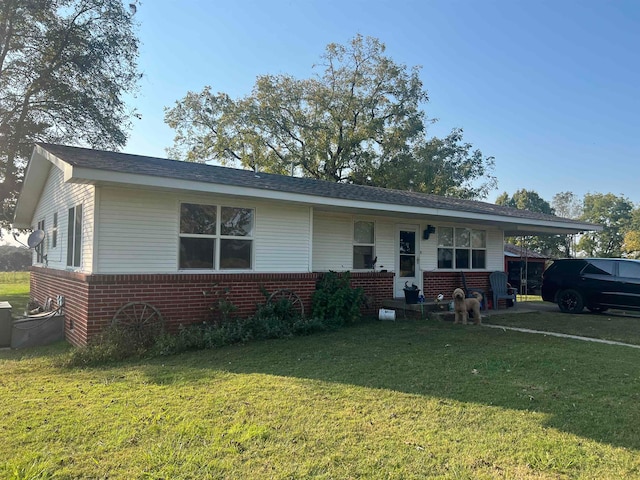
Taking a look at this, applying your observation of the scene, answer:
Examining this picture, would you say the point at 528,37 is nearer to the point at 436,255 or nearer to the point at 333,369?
the point at 436,255

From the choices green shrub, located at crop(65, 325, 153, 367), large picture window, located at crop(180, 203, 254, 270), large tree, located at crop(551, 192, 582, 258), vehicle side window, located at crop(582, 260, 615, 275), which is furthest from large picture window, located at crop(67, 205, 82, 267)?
large tree, located at crop(551, 192, 582, 258)

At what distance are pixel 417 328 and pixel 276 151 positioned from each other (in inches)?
853

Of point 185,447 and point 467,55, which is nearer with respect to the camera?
point 185,447

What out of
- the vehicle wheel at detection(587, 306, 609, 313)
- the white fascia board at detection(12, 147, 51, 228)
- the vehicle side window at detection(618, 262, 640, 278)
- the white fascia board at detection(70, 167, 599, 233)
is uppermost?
the white fascia board at detection(12, 147, 51, 228)

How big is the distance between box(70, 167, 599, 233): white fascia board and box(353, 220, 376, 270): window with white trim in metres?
0.73

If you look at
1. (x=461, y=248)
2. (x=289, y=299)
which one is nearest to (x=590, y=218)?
(x=461, y=248)

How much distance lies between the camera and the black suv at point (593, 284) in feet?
35.8

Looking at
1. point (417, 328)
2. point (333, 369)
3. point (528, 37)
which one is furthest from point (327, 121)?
point (333, 369)

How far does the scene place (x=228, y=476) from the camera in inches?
114

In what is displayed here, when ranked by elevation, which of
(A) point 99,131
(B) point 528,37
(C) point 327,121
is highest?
(C) point 327,121

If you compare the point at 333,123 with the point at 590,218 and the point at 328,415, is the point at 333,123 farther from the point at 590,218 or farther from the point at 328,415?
the point at 590,218

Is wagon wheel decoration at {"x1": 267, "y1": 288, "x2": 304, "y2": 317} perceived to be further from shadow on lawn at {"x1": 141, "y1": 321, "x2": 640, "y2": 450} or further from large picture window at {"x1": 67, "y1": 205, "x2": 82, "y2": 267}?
large picture window at {"x1": 67, "y1": 205, "x2": 82, "y2": 267}

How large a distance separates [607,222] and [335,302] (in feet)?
186

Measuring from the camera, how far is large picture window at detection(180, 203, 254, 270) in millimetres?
8023
